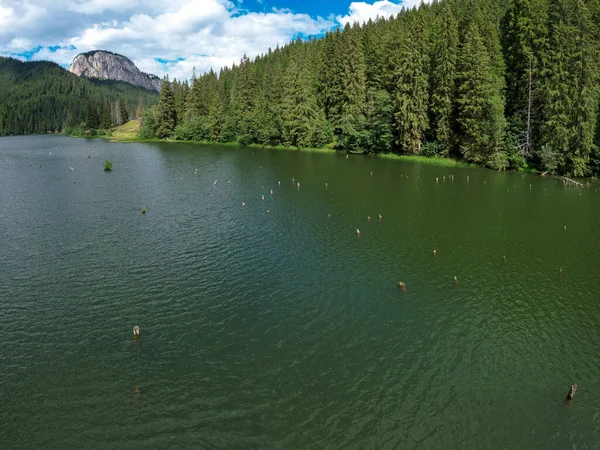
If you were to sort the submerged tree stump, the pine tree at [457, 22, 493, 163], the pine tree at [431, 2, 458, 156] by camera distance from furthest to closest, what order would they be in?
the pine tree at [431, 2, 458, 156]
the pine tree at [457, 22, 493, 163]
the submerged tree stump

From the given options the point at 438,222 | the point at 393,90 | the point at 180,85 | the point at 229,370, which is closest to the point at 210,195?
the point at 438,222

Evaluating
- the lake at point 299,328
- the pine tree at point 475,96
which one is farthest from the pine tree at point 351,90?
the lake at point 299,328

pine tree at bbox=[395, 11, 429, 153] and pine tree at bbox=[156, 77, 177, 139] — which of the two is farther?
pine tree at bbox=[156, 77, 177, 139]

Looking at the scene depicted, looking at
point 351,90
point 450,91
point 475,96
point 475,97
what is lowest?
point 475,97

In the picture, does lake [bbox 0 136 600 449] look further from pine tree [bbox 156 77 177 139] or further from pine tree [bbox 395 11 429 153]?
pine tree [bbox 156 77 177 139]

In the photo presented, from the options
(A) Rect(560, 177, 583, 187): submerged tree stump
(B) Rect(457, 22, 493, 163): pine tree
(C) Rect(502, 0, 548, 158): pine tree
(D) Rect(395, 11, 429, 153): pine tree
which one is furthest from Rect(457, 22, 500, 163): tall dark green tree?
(A) Rect(560, 177, 583, 187): submerged tree stump

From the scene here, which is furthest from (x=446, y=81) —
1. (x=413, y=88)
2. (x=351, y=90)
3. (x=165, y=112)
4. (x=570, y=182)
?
(x=165, y=112)

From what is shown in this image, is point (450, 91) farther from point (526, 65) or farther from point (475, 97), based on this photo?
point (526, 65)
